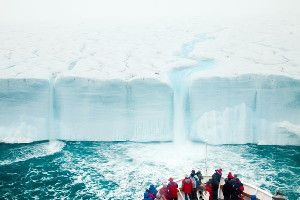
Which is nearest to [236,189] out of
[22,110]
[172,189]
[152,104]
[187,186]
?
[187,186]

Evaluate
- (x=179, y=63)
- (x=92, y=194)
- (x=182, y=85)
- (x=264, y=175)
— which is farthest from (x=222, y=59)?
(x=92, y=194)

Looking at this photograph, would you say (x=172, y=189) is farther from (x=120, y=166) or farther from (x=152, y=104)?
(x=152, y=104)

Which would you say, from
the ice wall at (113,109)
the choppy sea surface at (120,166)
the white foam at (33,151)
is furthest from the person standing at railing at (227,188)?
the white foam at (33,151)

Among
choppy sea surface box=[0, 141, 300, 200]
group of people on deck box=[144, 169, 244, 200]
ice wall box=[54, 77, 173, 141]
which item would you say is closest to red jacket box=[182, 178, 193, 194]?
group of people on deck box=[144, 169, 244, 200]

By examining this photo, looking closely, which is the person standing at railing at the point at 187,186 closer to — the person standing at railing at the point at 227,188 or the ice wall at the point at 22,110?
the person standing at railing at the point at 227,188

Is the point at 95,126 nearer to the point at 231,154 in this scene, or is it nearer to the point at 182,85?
the point at 182,85

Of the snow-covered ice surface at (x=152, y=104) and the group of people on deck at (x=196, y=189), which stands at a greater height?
the snow-covered ice surface at (x=152, y=104)

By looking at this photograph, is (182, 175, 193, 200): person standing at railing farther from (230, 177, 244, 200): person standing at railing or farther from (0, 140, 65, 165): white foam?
(0, 140, 65, 165): white foam
